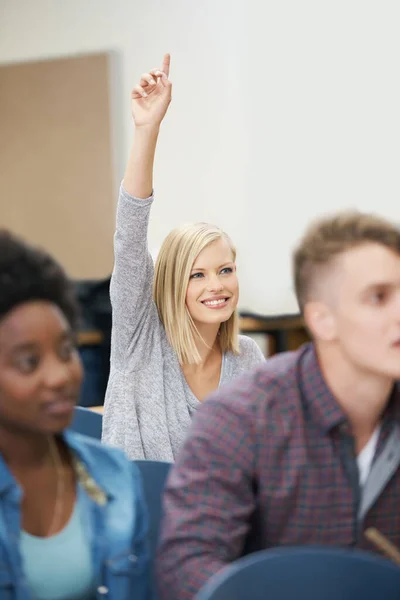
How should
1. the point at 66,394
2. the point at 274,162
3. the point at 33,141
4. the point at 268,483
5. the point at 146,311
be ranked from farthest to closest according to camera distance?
the point at 33,141, the point at 274,162, the point at 146,311, the point at 268,483, the point at 66,394

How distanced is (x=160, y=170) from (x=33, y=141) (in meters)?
0.72

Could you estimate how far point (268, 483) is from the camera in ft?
4.52

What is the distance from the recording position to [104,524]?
124cm

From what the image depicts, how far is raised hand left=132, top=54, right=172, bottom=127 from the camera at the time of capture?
6.70ft

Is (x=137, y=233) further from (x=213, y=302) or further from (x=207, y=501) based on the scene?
(x=207, y=501)

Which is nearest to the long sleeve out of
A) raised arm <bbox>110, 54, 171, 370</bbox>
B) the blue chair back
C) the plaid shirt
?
the plaid shirt

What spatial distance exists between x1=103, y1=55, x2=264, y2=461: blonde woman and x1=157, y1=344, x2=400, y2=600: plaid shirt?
762 mm

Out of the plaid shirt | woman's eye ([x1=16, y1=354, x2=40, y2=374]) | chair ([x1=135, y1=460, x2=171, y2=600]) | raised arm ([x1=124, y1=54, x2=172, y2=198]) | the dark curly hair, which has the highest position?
raised arm ([x1=124, y1=54, x2=172, y2=198])

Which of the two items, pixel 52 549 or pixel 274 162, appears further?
pixel 274 162

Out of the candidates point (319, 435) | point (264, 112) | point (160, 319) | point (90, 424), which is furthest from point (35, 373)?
point (264, 112)

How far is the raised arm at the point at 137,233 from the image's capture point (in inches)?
80.4

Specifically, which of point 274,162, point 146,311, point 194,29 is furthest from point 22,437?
point 194,29

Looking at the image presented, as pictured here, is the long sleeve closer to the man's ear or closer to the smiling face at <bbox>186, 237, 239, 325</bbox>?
the man's ear

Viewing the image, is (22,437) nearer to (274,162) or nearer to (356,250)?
(356,250)
